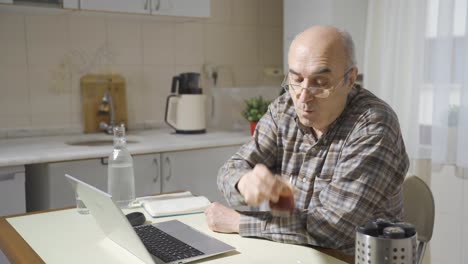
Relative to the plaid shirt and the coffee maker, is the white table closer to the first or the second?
the plaid shirt

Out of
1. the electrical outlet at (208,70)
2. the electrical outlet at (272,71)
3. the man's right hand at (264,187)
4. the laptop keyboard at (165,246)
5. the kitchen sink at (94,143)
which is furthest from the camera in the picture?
the electrical outlet at (272,71)

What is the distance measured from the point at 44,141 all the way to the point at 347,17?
6.02ft

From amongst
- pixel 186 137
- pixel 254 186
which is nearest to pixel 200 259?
pixel 254 186

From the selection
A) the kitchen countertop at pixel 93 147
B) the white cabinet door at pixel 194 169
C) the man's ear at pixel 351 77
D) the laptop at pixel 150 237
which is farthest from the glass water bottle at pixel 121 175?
the white cabinet door at pixel 194 169

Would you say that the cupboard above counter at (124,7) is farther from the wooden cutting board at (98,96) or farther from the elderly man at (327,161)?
the elderly man at (327,161)

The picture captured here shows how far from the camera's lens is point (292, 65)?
1357mm

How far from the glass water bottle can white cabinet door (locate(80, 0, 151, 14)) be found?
1222 mm

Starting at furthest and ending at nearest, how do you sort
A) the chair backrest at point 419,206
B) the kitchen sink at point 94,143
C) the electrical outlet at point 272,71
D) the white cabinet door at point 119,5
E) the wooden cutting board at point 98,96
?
the electrical outlet at point 272,71 → the wooden cutting board at point 98,96 → the kitchen sink at point 94,143 → the white cabinet door at point 119,5 → the chair backrest at point 419,206

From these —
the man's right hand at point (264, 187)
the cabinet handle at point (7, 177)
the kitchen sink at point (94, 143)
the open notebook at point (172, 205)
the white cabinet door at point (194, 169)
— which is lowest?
the white cabinet door at point (194, 169)

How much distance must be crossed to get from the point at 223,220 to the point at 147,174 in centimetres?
124

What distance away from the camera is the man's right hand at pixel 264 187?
1.03 meters

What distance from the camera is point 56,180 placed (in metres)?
2.28

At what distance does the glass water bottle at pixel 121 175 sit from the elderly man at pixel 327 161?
0.30 m

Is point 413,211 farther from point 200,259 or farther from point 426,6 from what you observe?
point 426,6
